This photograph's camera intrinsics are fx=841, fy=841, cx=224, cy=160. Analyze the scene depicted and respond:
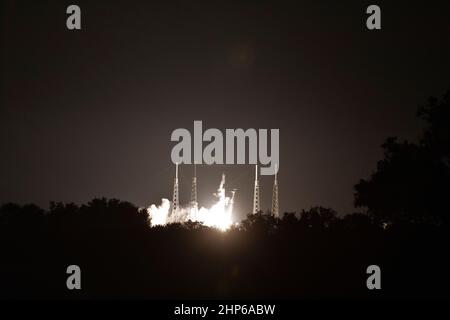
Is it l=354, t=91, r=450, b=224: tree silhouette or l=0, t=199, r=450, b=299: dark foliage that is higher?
l=354, t=91, r=450, b=224: tree silhouette

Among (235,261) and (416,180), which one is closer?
(416,180)

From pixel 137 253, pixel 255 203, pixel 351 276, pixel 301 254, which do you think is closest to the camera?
pixel 351 276

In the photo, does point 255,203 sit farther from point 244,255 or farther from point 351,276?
point 351,276

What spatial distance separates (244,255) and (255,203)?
49.0 m

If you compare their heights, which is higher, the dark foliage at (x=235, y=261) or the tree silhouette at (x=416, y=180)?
the tree silhouette at (x=416, y=180)

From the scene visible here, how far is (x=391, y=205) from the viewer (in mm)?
56656
